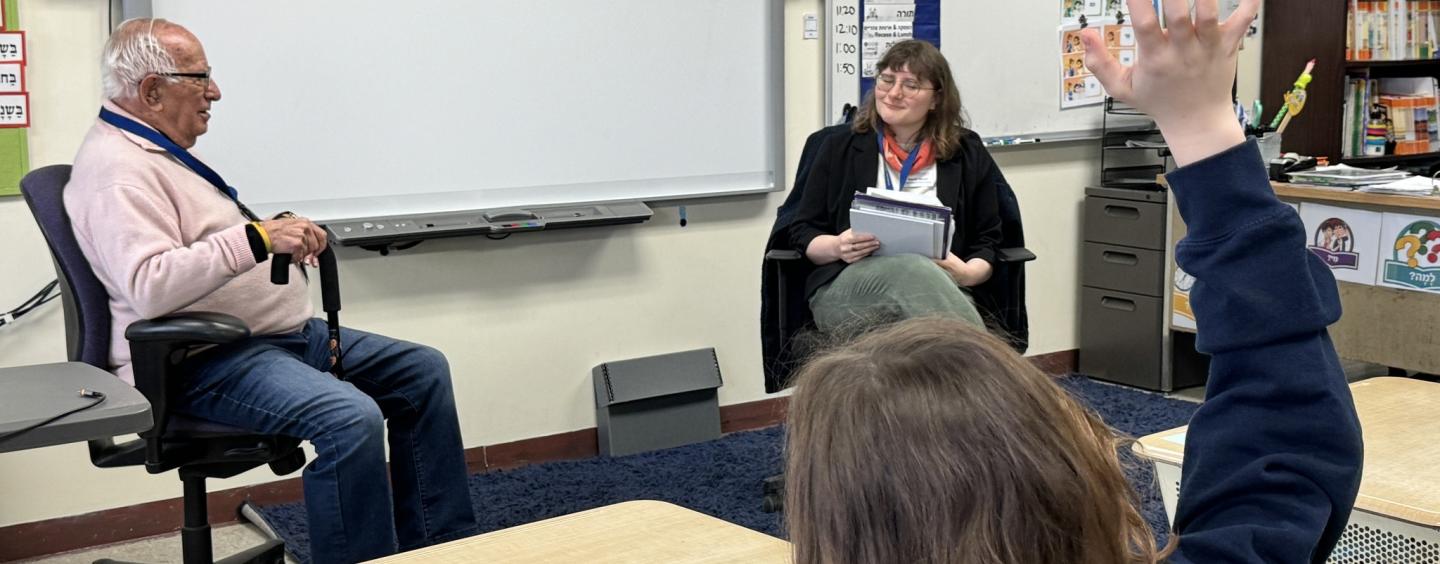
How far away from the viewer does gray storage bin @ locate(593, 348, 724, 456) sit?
380 centimetres

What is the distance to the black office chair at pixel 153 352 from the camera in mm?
2377

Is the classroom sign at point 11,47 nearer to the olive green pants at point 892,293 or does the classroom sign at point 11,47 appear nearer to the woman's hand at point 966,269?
the olive green pants at point 892,293

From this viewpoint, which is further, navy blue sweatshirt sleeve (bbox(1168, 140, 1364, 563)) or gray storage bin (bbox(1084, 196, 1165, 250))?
gray storage bin (bbox(1084, 196, 1165, 250))

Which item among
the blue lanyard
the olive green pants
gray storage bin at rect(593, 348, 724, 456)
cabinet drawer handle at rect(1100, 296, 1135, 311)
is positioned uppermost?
the blue lanyard

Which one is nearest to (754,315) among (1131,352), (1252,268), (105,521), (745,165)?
(745,165)

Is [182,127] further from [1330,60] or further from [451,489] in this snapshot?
[1330,60]

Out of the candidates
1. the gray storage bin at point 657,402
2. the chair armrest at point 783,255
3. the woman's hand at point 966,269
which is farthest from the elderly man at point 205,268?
the woman's hand at point 966,269

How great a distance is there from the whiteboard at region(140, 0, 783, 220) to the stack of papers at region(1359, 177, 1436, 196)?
65.2 inches

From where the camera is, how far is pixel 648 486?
3.53m

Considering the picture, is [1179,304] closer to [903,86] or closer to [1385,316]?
[1385,316]

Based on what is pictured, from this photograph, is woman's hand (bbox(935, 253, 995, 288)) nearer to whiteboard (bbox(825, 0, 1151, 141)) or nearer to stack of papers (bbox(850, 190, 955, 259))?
stack of papers (bbox(850, 190, 955, 259))

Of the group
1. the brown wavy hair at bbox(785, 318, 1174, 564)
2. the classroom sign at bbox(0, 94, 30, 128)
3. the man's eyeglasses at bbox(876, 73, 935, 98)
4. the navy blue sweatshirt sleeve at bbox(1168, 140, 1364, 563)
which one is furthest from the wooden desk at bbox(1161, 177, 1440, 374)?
the brown wavy hair at bbox(785, 318, 1174, 564)

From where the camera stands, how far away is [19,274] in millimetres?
2971

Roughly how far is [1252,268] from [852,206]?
2.35m
